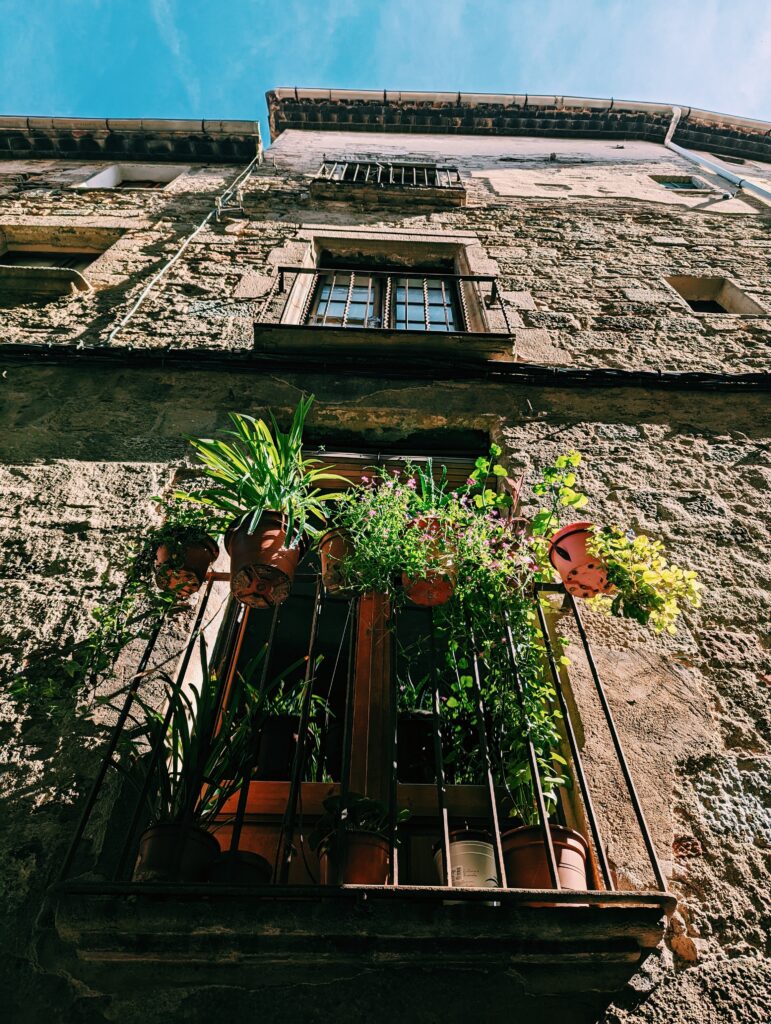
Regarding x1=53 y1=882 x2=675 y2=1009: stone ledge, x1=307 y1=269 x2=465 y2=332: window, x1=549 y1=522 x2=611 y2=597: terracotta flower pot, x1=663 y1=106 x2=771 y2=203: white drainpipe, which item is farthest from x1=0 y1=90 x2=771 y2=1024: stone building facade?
x1=549 y1=522 x2=611 y2=597: terracotta flower pot

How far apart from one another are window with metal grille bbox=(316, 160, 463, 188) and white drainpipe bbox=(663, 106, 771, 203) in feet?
11.7

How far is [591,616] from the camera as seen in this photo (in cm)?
297

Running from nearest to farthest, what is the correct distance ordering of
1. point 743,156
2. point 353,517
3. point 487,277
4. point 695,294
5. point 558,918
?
point 558,918, point 353,517, point 487,277, point 695,294, point 743,156

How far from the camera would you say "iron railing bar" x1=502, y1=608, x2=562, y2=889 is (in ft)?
6.18

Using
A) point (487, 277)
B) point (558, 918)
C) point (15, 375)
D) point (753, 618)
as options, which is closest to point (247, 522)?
point (558, 918)

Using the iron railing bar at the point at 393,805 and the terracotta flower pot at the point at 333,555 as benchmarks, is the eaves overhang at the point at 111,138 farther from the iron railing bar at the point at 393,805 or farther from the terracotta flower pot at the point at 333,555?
the iron railing bar at the point at 393,805

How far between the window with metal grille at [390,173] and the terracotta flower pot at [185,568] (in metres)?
6.55

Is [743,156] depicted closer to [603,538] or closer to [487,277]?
[487,277]

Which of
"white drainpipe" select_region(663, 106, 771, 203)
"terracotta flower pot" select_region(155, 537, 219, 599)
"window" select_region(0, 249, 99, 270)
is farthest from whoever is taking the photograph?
"white drainpipe" select_region(663, 106, 771, 203)

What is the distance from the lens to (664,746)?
2.51 m

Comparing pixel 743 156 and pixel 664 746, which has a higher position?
pixel 743 156

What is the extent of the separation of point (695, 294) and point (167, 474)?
525 centimetres

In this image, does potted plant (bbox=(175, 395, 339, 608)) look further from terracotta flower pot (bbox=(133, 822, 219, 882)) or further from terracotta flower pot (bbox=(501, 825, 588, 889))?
terracotta flower pot (bbox=(501, 825, 588, 889))

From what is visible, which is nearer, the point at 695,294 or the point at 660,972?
the point at 660,972
